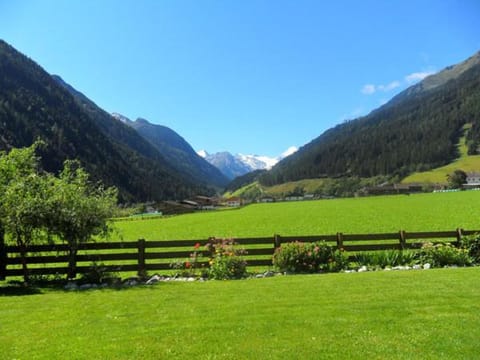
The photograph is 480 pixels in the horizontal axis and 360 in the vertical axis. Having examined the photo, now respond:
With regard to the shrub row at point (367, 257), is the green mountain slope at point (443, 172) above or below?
above

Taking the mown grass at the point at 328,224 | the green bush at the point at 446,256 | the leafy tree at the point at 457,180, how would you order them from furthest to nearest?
the leafy tree at the point at 457,180 → the mown grass at the point at 328,224 → the green bush at the point at 446,256

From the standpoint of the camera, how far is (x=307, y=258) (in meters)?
14.4

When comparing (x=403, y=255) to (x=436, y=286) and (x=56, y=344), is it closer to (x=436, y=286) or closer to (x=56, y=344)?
(x=436, y=286)

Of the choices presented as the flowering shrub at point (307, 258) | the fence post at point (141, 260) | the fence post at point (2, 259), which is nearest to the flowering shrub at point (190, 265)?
the fence post at point (141, 260)

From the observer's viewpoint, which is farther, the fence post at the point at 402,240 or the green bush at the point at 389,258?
the fence post at the point at 402,240

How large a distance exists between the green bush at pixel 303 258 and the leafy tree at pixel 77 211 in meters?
6.46

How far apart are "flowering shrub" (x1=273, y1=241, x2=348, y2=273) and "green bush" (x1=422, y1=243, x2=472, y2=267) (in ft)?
11.0

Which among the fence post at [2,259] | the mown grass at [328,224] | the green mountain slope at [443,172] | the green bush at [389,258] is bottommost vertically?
the mown grass at [328,224]

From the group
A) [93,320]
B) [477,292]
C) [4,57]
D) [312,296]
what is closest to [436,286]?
A: [477,292]

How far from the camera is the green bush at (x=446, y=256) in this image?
15.0 metres

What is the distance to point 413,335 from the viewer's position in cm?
700

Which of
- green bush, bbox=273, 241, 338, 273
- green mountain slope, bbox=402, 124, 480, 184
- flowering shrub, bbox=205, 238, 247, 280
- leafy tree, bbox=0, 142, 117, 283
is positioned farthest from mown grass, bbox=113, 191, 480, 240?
green mountain slope, bbox=402, 124, 480, 184

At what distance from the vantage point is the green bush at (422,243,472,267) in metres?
15.0

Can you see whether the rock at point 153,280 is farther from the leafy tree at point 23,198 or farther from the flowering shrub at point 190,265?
the leafy tree at point 23,198
